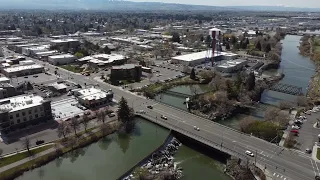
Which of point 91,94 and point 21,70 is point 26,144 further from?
point 21,70

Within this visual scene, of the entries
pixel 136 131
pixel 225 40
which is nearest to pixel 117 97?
pixel 136 131

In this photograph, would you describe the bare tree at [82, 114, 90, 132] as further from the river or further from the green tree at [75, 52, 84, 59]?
the green tree at [75, 52, 84, 59]

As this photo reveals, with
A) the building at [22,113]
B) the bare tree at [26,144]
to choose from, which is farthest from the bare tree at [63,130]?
the building at [22,113]

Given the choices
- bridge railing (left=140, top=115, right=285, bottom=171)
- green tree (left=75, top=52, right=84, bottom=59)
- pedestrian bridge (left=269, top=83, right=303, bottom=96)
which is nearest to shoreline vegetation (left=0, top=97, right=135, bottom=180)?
bridge railing (left=140, top=115, right=285, bottom=171)

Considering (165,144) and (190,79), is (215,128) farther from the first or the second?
(190,79)

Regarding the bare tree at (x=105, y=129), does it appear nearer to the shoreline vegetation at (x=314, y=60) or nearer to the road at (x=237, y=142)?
the road at (x=237, y=142)

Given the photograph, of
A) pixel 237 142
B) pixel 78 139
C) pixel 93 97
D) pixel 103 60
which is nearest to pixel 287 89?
pixel 237 142

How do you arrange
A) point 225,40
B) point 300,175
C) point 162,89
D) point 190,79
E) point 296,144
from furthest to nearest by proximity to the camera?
point 225,40 < point 190,79 < point 162,89 < point 296,144 < point 300,175
